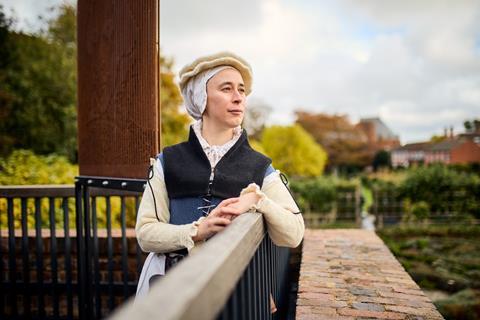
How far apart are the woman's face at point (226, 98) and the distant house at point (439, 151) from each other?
28150 mm

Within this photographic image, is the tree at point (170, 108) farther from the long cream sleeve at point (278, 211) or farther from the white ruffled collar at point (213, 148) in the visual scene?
the long cream sleeve at point (278, 211)

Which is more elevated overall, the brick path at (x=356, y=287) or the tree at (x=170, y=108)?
the tree at (x=170, y=108)

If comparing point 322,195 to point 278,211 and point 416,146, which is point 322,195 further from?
point 416,146

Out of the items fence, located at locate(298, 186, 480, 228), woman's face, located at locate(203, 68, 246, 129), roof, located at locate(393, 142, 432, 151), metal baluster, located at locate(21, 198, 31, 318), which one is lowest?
fence, located at locate(298, 186, 480, 228)

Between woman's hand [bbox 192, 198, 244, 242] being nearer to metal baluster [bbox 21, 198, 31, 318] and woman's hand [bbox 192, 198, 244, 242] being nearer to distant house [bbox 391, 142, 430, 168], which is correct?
metal baluster [bbox 21, 198, 31, 318]

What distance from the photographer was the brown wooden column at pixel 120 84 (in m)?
2.52

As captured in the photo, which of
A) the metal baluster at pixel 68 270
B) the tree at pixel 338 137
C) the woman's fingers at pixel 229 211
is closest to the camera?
the woman's fingers at pixel 229 211

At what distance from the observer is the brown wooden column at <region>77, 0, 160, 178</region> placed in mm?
2518

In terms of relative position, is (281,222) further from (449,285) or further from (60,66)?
(60,66)

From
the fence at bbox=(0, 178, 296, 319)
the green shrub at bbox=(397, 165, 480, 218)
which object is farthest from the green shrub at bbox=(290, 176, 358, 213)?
the fence at bbox=(0, 178, 296, 319)

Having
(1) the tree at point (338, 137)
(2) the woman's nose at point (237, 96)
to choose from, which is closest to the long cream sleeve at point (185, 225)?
(2) the woman's nose at point (237, 96)

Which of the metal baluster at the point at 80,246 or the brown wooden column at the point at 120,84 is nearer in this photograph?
the brown wooden column at the point at 120,84

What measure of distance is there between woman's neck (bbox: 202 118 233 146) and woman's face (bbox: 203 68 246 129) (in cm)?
4

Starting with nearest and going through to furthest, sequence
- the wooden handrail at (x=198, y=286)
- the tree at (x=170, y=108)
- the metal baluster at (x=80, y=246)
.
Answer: the wooden handrail at (x=198, y=286)
the metal baluster at (x=80, y=246)
the tree at (x=170, y=108)
